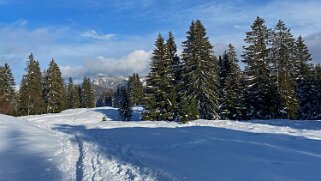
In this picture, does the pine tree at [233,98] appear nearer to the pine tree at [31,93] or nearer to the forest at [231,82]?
the forest at [231,82]

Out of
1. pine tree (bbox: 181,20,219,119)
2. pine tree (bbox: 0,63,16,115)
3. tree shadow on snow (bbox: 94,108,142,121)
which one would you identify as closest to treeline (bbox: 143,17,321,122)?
pine tree (bbox: 181,20,219,119)

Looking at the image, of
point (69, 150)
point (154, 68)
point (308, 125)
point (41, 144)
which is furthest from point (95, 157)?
point (154, 68)

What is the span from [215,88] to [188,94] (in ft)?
10.9

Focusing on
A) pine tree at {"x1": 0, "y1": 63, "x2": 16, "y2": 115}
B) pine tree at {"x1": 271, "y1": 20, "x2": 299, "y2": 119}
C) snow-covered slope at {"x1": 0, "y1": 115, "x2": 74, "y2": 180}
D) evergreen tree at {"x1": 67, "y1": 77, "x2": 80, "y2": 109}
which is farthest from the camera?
evergreen tree at {"x1": 67, "y1": 77, "x2": 80, "y2": 109}

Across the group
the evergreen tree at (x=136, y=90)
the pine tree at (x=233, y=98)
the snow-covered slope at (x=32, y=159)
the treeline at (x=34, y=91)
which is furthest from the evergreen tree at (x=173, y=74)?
the evergreen tree at (x=136, y=90)

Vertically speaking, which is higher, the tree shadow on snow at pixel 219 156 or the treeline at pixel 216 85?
the treeline at pixel 216 85

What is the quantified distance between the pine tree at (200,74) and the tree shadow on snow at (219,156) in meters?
22.3

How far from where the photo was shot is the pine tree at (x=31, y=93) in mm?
65000

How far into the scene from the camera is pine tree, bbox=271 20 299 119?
4090cm

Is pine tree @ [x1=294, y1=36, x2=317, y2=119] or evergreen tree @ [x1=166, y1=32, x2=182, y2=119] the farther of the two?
pine tree @ [x1=294, y1=36, x2=317, y2=119]

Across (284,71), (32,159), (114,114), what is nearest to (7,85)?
(114,114)

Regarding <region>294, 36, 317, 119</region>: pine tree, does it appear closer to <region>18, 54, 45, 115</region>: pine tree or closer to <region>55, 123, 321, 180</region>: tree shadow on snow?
<region>55, 123, 321, 180</region>: tree shadow on snow

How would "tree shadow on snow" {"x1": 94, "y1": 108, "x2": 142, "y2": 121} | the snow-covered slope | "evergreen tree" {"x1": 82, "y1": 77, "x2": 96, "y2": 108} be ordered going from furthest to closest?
"evergreen tree" {"x1": 82, "y1": 77, "x2": 96, "y2": 108}, "tree shadow on snow" {"x1": 94, "y1": 108, "x2": 142, "y2": 121}, the snow-covered slope

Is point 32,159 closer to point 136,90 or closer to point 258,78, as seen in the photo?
point 258,78
